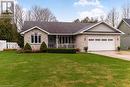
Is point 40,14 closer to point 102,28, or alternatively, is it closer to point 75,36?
point 75,36

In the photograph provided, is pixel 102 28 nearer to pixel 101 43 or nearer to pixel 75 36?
pixel 101 43

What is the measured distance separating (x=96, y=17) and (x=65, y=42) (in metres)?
32.4

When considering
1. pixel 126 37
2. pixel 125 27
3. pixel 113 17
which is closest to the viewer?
pixel 126 37

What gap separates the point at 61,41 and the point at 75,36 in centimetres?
227

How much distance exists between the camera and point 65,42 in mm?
40438

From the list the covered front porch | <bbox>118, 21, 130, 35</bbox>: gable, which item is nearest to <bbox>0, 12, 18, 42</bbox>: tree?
the covered front porch

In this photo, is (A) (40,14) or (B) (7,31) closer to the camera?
(B) (7,31)

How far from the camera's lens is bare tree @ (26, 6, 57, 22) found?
65.7m

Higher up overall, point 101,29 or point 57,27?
point 57,27

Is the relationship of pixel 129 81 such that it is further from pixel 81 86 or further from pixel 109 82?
pixel 81 86

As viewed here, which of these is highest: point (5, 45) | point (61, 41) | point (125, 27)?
point (125, 27)

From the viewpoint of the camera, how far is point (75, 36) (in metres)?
40.2

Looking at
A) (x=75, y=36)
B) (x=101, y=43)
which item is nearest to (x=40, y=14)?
(x=75, y=36)

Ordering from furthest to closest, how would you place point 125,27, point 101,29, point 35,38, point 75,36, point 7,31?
point 125,27 → point 7,31 → point 75,36 → point 101,29 → point 35,38
